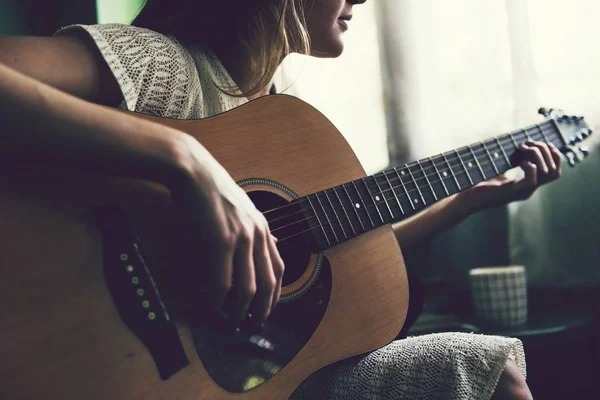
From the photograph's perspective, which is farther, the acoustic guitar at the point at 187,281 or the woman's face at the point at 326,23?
the woman's face at the point at 326,23

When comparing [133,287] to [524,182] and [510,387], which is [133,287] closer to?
[510,387]

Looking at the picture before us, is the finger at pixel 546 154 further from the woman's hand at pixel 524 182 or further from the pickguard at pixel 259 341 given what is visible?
the pickguard at pixel 259 341

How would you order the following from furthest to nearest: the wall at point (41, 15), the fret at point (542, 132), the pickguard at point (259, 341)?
the wall at point (41, 15), the fret at point (542, 132), the pickguard at point (259, 341)

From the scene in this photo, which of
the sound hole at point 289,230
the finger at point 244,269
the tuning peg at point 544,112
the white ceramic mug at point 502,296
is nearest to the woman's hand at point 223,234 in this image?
the finger at point 244,269

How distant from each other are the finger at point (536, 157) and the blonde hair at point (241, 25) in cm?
52

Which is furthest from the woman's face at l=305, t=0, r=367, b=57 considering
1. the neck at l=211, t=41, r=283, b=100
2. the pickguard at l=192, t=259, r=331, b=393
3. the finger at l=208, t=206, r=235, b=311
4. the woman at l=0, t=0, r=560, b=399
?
the finger at l=208, t=206, r=235, b=311

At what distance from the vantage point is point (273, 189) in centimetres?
76

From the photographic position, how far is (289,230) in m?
0.75

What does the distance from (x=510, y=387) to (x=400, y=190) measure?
→ 0.34 meters

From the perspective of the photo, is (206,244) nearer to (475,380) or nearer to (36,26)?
(475,380)

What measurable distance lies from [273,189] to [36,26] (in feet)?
4.40

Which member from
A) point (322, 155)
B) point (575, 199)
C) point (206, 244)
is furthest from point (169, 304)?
point (575, 199)

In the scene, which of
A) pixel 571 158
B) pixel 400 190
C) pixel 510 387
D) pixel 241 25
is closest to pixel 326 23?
pixel 241 25

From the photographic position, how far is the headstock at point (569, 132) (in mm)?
1241
